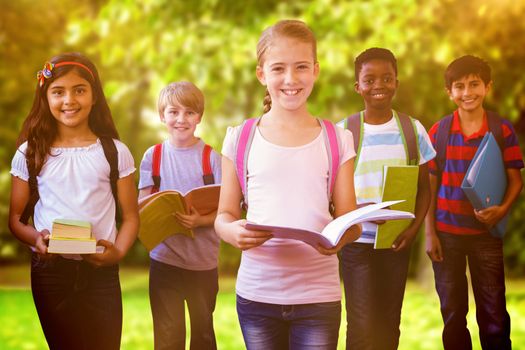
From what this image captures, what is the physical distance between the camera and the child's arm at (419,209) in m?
3.46

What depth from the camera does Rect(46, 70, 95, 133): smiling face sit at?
118 inches

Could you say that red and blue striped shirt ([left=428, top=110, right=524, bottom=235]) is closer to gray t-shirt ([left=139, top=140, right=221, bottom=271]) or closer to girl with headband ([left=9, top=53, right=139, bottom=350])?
gray t-shirt ([left=139, top=140, right=221, bottom=271])

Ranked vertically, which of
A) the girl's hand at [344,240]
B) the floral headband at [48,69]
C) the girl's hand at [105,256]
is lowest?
the girl's hand at [105,256]

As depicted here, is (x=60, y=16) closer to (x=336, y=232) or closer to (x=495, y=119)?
(x=495, y=119)

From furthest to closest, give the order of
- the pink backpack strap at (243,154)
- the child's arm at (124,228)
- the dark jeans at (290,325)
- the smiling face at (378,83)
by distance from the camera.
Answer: the smiling face at (378,83) < the child's arm at (124,228) < the pink backpack strap at (243,154) < the dark jeans at (290,325)

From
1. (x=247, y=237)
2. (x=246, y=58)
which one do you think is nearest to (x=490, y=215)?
(x=247, y=237)

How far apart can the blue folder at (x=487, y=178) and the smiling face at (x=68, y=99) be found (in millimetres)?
1695

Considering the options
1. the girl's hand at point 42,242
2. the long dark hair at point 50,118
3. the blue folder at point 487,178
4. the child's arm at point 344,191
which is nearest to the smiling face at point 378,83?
the blue folder at point 487,178

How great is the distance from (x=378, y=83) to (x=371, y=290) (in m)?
0.91

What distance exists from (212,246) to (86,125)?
2.80 feet

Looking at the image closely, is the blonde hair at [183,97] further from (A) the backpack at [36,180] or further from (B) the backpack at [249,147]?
(B) the backpack at [249,147]

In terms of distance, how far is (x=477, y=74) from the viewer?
3.70m

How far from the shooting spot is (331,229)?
2402 mm

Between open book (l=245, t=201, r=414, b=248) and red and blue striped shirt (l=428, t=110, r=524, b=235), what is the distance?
1.29 m
